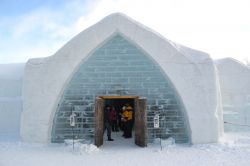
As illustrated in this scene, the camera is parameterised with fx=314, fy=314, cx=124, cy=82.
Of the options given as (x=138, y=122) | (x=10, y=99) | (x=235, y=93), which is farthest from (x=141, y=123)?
(x=10, y=99)

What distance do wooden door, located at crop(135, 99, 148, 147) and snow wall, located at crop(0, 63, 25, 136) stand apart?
223 inches

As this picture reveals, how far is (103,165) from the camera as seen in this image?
780cm

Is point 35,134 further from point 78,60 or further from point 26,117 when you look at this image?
point 78,60

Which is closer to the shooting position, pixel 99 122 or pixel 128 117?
pixel 99 122

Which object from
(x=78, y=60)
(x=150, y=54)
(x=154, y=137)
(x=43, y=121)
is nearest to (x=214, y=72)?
(x=150, y=54)

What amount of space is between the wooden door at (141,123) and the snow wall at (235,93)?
4.56m

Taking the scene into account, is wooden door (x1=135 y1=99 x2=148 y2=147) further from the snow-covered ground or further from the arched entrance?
the arched entrance

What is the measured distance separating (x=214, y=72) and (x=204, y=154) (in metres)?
Result: 3.16

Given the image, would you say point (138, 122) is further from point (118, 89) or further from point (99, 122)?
point (118, 89)

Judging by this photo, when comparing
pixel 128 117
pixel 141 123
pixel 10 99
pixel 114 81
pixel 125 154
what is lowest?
pixel 125 154

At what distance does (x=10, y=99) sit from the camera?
1503 centimetres

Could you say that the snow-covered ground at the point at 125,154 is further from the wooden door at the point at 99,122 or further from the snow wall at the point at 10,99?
the snow wall at the point at 10,99

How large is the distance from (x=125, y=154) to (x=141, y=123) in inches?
58.8

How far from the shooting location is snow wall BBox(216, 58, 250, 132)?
13375 mm
